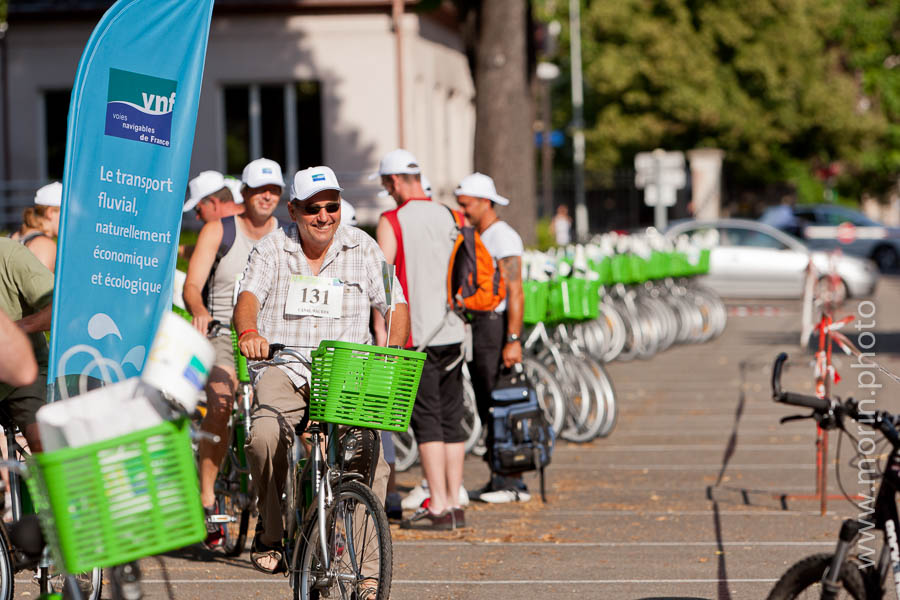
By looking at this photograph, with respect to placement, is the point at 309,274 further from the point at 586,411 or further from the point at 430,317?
the point at 586,411

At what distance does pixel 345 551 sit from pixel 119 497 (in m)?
2.00

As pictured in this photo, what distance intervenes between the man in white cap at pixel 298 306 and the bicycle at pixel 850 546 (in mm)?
2366

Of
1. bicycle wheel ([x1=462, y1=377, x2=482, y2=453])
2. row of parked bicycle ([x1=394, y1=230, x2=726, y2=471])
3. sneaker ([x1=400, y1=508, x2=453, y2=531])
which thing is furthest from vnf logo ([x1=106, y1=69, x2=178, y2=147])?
bicycle wheel ([x1=462, y1=377, x2=482, y2=453])

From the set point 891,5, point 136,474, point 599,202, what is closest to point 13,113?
point 599,202

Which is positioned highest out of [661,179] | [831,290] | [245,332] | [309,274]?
[661,179]

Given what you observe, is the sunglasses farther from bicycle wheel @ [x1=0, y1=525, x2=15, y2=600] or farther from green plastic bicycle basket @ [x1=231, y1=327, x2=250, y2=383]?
bicycle wheel @ [x1=0, y1=525, x2=15, y2=600]

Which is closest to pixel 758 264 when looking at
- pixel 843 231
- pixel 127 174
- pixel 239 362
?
pixel 843 231

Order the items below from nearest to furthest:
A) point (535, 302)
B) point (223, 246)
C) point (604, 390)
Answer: point (223, 246) → point (535, 302) → point (604, 390)

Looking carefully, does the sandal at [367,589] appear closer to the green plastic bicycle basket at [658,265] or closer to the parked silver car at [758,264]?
the green plastic bicycle basket at [658,265]

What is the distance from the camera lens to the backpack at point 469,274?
28.6 feet

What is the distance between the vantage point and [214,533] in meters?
7.89

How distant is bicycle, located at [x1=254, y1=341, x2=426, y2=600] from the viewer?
5.46 meters

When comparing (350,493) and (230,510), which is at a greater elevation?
(350,493)

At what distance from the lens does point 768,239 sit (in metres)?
28.8
